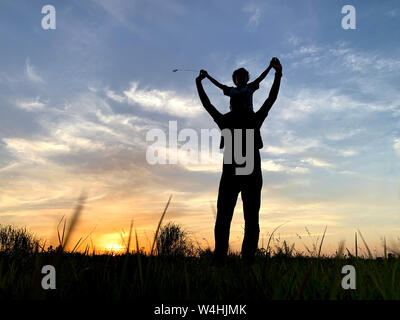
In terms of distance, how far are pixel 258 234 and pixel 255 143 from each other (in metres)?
1.41

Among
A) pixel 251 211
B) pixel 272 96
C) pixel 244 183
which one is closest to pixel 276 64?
pixel 272 96

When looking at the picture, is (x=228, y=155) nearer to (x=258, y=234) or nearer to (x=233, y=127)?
(x=233, y=127)

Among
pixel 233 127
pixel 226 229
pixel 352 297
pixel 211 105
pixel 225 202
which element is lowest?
pixel 352 297

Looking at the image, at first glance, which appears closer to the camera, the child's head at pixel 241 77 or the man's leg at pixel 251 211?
the man's leg at pixel 251 211

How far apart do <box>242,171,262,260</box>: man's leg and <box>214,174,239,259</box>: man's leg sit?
0.19m

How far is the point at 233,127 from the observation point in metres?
5.64

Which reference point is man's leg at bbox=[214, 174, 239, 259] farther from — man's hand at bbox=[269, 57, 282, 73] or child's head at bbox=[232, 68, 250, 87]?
man's hand at bbox=[269, 57, 282, 73]

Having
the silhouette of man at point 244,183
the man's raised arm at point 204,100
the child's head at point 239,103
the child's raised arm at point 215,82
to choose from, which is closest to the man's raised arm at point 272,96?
the silhouette of man at point 244,183

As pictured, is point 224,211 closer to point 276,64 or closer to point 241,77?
point 241,77

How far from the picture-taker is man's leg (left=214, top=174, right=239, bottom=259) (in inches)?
218

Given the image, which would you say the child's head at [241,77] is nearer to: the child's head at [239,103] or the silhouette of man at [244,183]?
the child's head at [239,103]

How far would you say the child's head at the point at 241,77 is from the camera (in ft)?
19.5

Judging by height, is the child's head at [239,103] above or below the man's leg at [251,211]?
above
